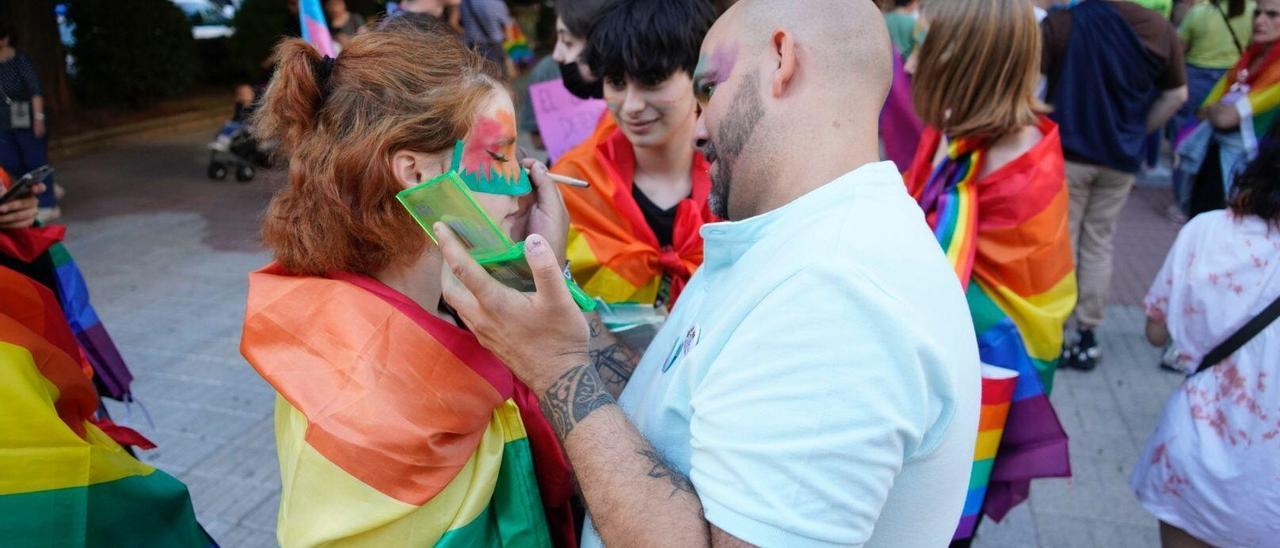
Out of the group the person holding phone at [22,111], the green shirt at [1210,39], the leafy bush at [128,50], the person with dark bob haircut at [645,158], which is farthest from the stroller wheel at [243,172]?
the green shirt at [1210,39]

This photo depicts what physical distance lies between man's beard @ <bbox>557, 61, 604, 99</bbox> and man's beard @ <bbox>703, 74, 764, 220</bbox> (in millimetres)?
1911

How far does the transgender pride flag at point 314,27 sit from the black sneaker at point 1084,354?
4445 mm

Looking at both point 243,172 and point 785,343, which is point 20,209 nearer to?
point 785,343

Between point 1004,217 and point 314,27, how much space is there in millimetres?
1944

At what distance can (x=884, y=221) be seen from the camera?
3.73 feet

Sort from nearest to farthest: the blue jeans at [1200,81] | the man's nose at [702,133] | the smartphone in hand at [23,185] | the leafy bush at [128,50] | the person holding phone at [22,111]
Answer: the man's nose at [702,133]
the smartphone in hand at [23,185]
the person holding phone at [22,111]
the blue jeans at [1200,81]
the leafy bush at [128,50]

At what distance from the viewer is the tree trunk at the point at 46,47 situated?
31.4 feet

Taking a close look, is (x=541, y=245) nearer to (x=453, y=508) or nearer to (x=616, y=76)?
(x=453, y=508)

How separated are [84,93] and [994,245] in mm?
13251

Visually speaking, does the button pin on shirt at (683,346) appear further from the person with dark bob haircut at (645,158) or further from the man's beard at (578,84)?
the man's beard at (578,84)

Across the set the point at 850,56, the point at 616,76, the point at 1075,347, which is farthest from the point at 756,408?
the point at 1075,347

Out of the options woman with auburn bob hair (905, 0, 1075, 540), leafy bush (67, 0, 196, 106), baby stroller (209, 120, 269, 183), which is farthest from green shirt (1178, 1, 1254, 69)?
leafy bush (67, 0, 196, 106)

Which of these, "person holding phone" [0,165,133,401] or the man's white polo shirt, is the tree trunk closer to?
"person holding phone" [0,165,133,401]

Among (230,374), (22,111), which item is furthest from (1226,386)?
(22,111)
